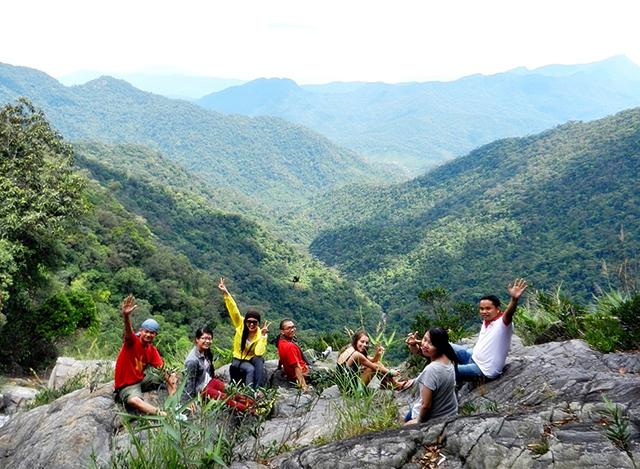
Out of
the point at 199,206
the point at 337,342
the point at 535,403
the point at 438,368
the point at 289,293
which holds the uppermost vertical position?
the point at 438,368

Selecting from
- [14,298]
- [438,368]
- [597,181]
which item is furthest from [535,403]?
[597,181]

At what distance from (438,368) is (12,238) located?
13.1 meters

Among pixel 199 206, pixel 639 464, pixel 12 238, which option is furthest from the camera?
pixel 199 206

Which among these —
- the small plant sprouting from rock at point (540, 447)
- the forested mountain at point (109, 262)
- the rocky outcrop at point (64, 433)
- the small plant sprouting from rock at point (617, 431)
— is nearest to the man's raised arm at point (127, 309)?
the rocky outcrop at point (64, 433)

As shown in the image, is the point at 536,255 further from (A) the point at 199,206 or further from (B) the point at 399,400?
(B) the point at 399,400

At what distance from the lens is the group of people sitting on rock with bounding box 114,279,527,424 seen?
429 centimetres

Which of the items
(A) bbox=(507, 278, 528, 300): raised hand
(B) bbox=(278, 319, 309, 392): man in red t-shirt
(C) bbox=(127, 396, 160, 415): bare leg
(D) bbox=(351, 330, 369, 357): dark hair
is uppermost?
(A) bbox=(507, 278, 528, 300): raised hand

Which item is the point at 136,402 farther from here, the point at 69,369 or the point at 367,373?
the point at 69,369

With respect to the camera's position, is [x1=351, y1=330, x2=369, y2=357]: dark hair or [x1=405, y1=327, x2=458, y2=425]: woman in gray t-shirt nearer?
[x1=405, y1=327, x2=458, y2=425]: woman in gray t-shirt

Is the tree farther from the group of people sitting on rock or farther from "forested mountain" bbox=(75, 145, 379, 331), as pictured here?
"forested mountain" bbox=(75, 145, 379, 331)

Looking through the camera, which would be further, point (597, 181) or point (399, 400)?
point (597, 181)

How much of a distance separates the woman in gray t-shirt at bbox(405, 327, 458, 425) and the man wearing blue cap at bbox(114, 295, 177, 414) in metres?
2.77

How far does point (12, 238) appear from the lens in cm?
1399

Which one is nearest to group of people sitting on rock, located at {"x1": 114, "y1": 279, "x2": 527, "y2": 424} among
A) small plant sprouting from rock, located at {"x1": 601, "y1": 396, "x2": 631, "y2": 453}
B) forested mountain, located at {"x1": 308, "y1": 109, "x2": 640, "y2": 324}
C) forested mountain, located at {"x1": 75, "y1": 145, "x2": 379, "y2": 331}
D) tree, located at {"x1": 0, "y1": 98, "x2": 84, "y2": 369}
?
small plant sprouting from rock, located at {"x1": 601, "y1": 396, "x2": 631, "y2": 453}
